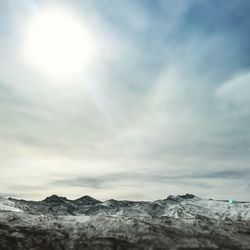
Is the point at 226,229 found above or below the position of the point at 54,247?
above

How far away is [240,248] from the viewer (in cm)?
4219

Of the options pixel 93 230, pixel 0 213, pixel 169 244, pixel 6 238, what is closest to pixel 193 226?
pixel 169 244

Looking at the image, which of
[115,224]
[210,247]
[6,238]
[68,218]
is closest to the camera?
[210,247]

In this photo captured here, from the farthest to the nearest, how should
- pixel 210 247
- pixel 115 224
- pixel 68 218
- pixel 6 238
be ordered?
pixel 68 218
pixel 115 224
pixel 6 238
pixel 210 247

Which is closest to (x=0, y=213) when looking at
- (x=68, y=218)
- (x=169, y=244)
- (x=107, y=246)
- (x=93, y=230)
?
(x=68, y=218)

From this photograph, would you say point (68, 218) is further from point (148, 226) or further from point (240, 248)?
point (240, 248)

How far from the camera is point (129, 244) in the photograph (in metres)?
44.0

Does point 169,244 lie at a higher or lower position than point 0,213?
lower

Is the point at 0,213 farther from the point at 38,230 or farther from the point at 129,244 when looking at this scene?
the point at 129,244

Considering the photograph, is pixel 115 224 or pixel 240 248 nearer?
pixel 240 248

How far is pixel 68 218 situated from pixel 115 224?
26.4ft

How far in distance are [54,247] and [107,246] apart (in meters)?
5.13

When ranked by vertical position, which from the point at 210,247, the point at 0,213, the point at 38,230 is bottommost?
the point at 210,247

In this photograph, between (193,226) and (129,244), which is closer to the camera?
(129,244)
